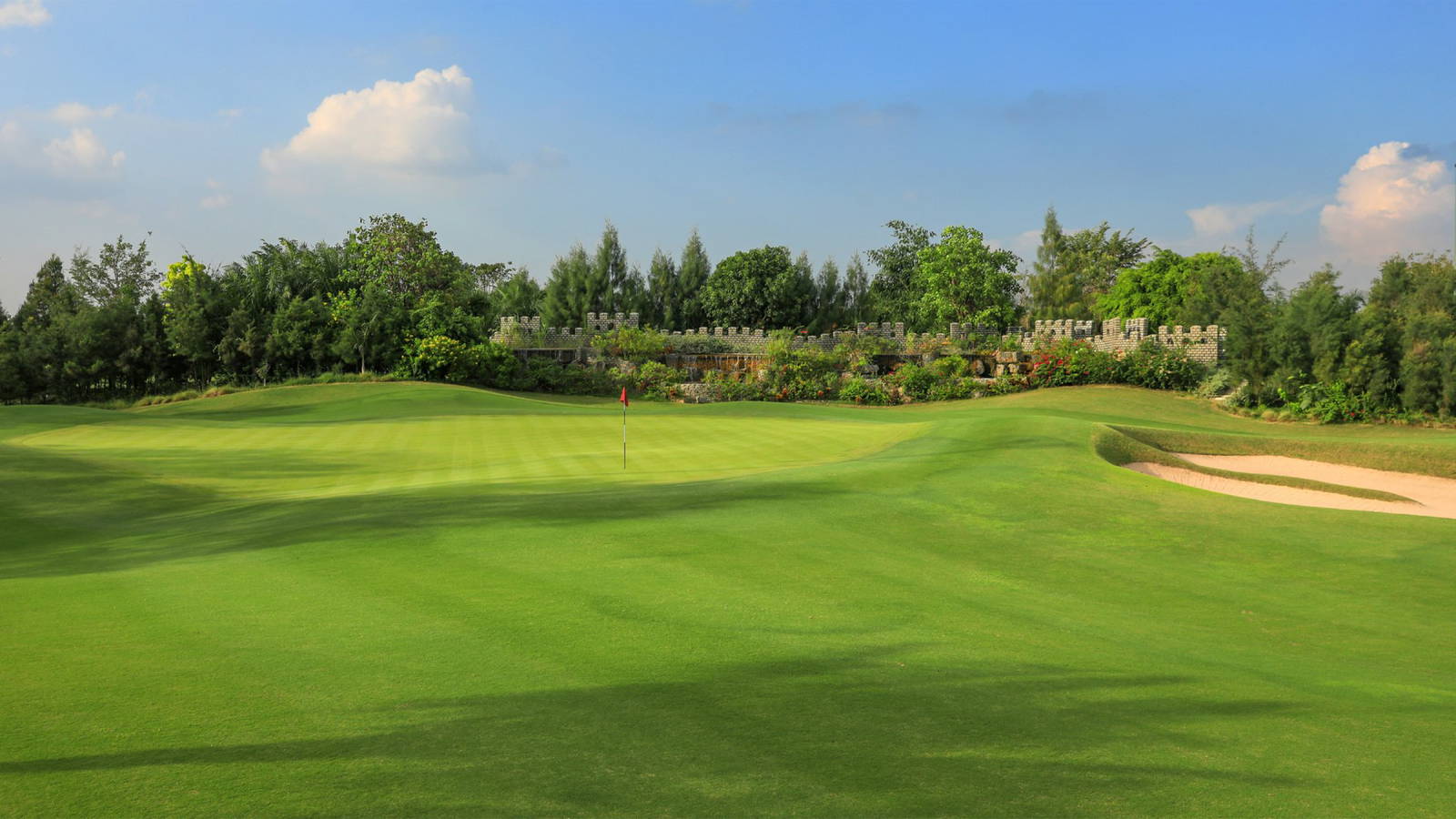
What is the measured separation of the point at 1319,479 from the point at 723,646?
52.5 ft

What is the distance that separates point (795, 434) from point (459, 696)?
19.6 metres

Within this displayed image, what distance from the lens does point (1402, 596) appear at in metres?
10.3

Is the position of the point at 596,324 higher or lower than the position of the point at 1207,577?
higher

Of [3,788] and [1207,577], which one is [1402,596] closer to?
[1207,577]

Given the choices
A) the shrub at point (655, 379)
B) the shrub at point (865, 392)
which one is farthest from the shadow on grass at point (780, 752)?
the shrub at point (655, 379)

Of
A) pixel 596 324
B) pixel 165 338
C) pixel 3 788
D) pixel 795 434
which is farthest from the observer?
pixel 596 324

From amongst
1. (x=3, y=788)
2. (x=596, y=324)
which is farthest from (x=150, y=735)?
(x=596, y=324)

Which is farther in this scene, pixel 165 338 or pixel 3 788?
pixel 165 338

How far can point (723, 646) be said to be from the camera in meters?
7.09

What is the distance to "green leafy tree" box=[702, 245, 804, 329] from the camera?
75.2 m

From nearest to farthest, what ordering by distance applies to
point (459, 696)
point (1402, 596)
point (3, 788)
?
point (3, 788) < point (459, 696) < point (1402, 596)

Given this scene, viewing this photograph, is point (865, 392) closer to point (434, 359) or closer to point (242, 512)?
point (434, 359)

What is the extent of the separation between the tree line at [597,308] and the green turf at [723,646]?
25.0 m

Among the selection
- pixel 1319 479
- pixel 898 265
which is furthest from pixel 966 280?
pixel 1319 479
